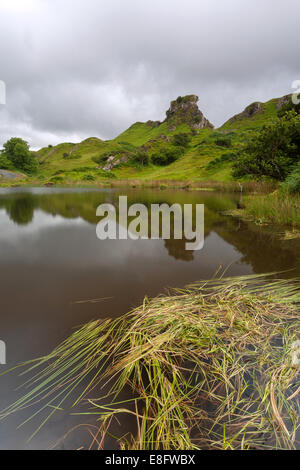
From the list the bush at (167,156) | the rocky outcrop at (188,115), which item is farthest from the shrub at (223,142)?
the rocky outcrop at (188,115)

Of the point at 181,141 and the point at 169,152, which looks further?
the point at 181,141

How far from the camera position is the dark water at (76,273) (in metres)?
1.88

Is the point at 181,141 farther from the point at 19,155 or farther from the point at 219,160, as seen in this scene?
the point at 19,155

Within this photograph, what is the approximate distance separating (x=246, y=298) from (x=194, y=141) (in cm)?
8258

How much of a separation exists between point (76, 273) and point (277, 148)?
45.6ft

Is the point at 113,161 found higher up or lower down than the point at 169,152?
lower down

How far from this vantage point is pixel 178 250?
5.37 m

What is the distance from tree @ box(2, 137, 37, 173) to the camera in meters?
58.4

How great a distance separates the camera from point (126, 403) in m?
1.50

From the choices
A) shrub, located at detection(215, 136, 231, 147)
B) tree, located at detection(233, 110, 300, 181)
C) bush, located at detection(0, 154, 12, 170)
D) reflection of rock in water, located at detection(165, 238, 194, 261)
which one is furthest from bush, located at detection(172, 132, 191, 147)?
reflection of rock in water, located at detection(165, 238, 194, 261)

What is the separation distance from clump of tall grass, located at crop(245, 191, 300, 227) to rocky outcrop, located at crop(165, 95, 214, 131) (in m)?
97.0

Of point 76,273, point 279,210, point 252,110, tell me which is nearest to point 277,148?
point 279,210

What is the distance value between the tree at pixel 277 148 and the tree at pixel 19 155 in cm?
6632
